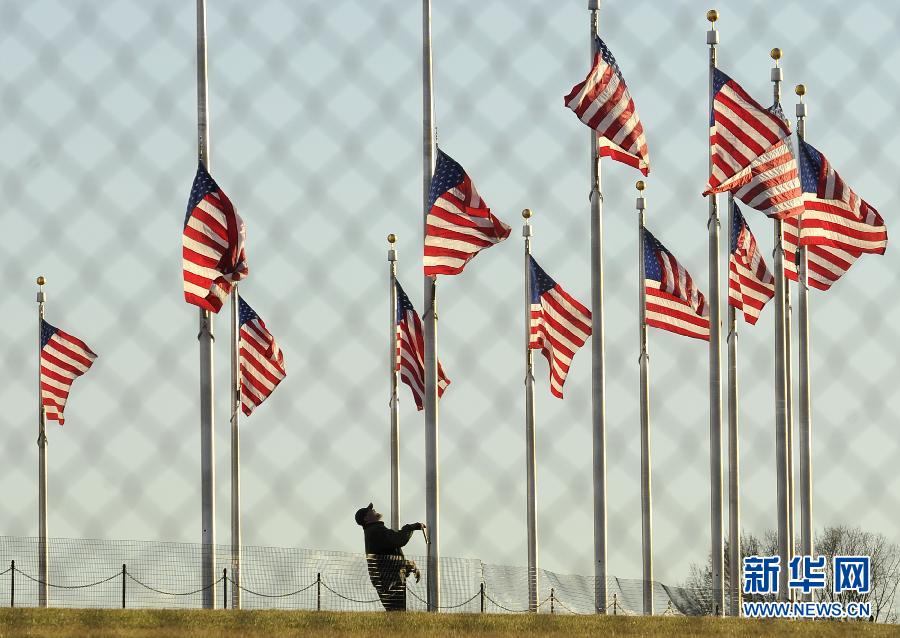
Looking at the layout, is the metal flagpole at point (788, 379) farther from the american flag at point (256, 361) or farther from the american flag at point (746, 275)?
the american flag at point (256, 361)

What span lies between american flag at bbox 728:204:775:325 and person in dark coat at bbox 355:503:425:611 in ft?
41.0

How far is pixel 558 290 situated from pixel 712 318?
294 cm

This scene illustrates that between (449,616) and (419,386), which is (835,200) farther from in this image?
(449,616)

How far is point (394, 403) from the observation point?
44.2 m

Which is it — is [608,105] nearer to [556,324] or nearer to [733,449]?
[556,324]

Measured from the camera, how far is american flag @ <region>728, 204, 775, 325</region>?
39.9 metres

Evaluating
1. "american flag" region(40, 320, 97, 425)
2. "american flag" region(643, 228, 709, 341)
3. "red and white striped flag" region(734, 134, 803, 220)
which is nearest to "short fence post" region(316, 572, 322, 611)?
"red and white striped flag" region(734, 134, 803, 220)

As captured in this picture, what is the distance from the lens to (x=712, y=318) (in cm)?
4038

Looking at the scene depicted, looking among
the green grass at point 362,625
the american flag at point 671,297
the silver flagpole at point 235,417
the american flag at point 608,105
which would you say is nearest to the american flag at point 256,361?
the silver flagpole at point 235,417

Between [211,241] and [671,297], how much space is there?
10.9 meters

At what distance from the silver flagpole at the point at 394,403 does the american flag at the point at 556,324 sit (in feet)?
10.7

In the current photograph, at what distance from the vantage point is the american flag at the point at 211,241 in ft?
99.9

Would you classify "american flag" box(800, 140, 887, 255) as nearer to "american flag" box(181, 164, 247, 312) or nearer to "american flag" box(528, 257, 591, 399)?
"american flag" box(528, 257, 591, 399)

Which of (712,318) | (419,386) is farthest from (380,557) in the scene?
(712,318)
